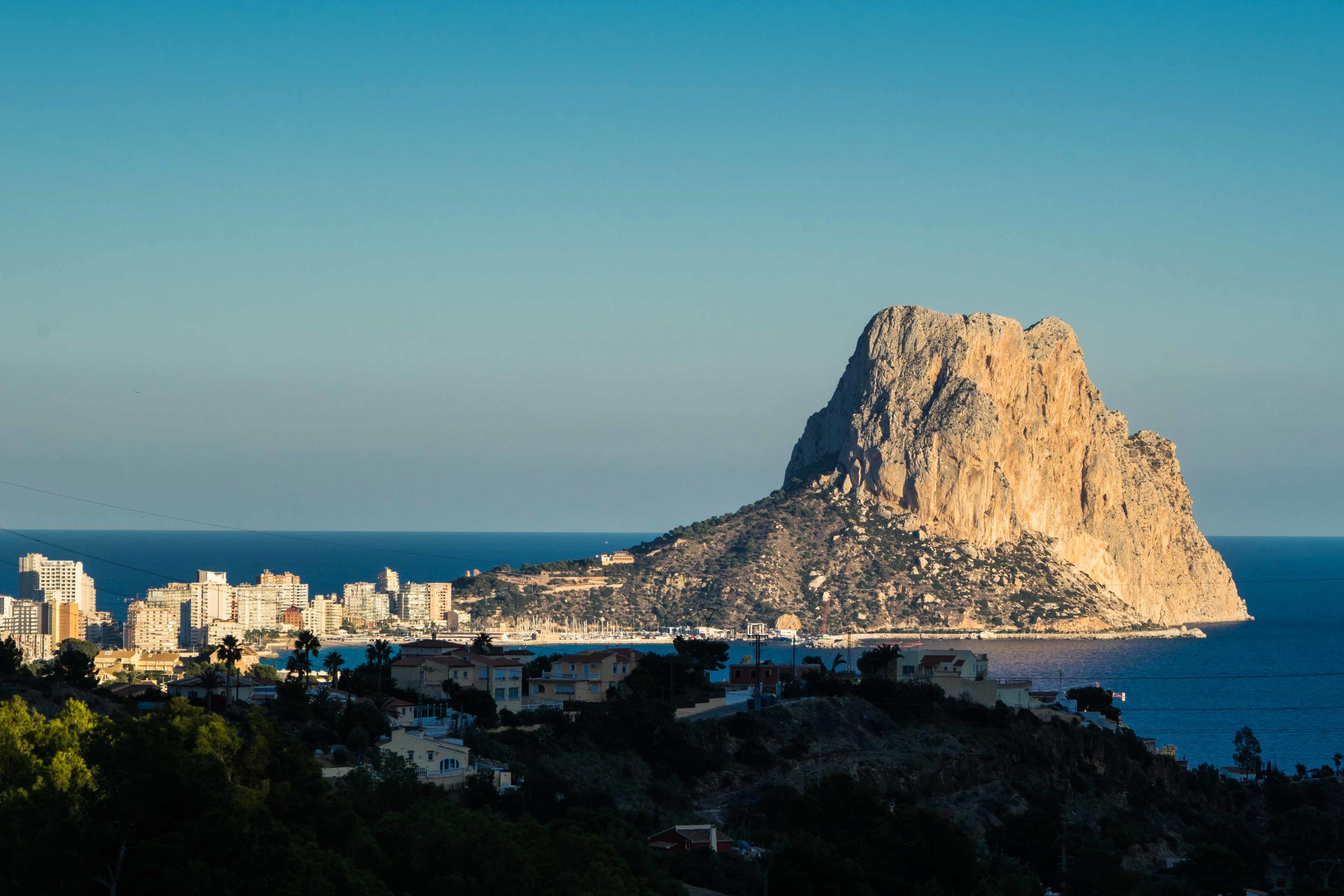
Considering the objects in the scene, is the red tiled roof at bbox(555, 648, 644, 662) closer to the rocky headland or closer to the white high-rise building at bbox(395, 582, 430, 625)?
the rocky headland

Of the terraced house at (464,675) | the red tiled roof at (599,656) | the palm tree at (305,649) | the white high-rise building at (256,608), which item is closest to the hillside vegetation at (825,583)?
the white high-rise building at (256,608)

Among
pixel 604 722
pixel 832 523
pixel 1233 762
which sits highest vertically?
pixel 832 523

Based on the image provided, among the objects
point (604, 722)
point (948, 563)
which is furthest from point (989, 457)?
point (604, 722)

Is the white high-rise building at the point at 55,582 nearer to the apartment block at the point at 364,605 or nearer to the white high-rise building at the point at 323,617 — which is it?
the white high-rise building at the point at 323,617

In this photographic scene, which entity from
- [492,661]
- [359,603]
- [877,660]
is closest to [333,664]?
[492,661]

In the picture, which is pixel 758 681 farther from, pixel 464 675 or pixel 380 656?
pixel 380 656

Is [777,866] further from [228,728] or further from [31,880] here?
[31,880]
